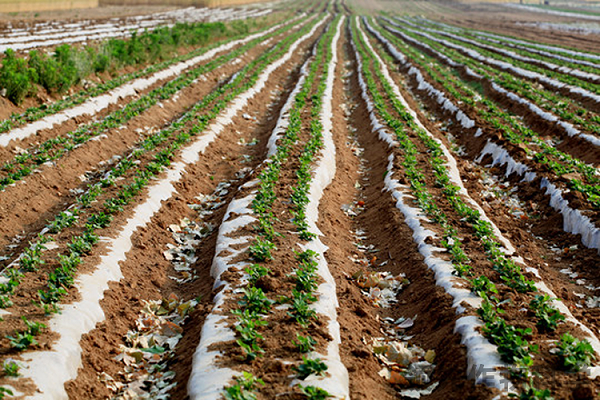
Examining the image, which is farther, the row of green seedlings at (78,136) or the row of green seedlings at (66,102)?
the row of green seedlings at (66,102)

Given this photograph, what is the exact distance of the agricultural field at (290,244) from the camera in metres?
4.82

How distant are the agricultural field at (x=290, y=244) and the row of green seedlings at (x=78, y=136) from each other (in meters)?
0.07

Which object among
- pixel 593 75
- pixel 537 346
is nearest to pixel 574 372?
pixel 537 346

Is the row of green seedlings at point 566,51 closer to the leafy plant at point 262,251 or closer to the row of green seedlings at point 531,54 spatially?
the row of green seedlings at point 531,54

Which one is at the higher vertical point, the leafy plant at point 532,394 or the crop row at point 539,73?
the crop row at point 539,73

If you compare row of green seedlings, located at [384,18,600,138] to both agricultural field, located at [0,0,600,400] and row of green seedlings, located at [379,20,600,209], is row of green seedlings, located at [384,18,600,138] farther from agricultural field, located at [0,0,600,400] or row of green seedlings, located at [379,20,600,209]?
row of green seedlings, located at [379,20,600,209]

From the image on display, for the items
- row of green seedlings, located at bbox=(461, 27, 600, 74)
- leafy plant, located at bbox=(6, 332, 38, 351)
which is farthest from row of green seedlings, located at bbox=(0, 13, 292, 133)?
row of green seedlings, located at bbox=(461, 27, 600, 74)

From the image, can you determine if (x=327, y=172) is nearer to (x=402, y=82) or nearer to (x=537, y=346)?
(x=537, y=346)

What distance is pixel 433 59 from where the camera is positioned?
27.8m

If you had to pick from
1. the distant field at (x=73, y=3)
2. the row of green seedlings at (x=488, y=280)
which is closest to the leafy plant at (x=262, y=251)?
the row of green seedlings at (x=488, y=280)

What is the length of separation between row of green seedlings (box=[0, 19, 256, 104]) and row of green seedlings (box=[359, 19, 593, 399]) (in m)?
10.0

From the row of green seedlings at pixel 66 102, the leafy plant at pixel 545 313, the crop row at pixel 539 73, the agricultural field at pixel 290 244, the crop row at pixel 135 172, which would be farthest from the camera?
the crop row at pixel 539 73

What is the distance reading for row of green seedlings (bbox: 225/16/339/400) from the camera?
450cm

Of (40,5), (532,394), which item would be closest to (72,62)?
(532,394)
